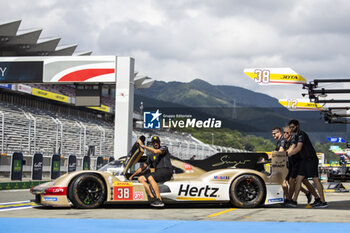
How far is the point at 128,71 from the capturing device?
2162 centimetres

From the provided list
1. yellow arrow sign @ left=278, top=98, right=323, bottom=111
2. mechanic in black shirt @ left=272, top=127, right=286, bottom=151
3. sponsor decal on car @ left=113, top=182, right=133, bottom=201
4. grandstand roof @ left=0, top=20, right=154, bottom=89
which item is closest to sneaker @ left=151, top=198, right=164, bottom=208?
sponsor decal on car @ left=113, top=182, right=133, bottom=201

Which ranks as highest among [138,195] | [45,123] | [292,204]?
[45,123]

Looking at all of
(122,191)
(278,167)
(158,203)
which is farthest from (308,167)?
(122,191)

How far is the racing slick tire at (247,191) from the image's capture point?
10203 mm

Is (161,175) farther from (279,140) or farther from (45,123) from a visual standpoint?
(45,123)

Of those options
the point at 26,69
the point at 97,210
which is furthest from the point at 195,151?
the point at 97,210

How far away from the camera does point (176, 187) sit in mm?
10258

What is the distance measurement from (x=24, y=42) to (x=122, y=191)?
148 feet

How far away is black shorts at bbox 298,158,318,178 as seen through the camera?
10695 mm

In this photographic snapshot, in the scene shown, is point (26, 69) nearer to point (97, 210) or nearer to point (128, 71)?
point (128, 71)

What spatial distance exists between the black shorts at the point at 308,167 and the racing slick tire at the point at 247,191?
38.7 inches

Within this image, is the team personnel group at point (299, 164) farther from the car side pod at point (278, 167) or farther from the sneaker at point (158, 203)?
the sneaker at point (158, 203)

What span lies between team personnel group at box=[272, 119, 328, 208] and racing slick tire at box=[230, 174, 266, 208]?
80 centimetres

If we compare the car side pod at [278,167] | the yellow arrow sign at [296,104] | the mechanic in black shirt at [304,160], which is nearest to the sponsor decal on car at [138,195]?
the car side pod at [278,167]
